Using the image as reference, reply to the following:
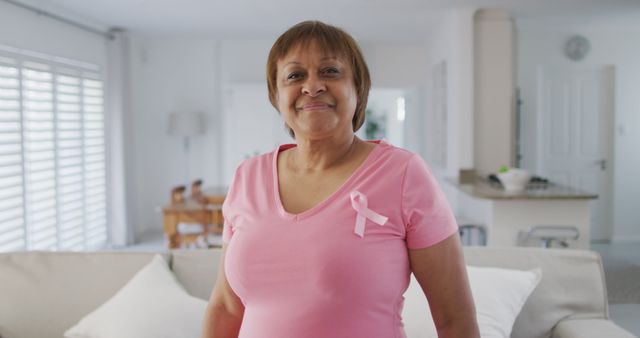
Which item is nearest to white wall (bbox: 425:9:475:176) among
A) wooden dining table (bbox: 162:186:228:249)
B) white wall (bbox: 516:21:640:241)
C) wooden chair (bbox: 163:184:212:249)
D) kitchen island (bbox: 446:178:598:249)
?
kitchen island (bbox: 446:178:598:249)

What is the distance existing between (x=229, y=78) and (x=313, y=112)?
7.20 metres

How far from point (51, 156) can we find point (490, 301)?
4686 millimetres

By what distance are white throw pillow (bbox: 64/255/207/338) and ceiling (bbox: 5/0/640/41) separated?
3.83m

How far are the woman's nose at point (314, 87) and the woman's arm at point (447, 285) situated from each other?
0.33 m

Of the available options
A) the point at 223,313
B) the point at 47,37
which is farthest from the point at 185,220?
the point at 223,313

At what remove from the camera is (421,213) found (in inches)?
41.2

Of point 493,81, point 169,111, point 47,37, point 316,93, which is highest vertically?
point 47,37

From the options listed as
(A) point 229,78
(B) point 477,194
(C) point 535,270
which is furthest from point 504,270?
(A) point 229,78

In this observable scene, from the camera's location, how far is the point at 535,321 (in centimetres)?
212

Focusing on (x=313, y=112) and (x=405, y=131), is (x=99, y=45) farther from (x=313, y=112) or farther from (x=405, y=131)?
(x=313, y=112)

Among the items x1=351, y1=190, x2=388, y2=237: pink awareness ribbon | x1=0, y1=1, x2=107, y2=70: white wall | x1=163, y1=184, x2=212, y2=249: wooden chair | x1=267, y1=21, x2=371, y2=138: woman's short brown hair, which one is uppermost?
x1=0, y1=1, x2=107, y2=70: white wall

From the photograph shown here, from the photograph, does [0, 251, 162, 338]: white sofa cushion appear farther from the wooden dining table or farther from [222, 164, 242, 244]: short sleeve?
the wooden dining table

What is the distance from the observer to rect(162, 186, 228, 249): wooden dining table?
539 centimetres

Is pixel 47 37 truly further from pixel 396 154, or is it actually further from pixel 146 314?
pixel 396 154
